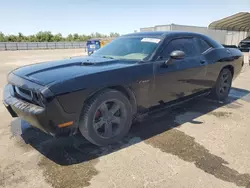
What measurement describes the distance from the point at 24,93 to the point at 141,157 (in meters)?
1.63

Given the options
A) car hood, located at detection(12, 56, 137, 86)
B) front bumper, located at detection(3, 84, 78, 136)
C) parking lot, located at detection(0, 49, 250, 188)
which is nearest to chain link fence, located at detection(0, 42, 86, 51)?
parking lot, located at detection(0, 49, 250, 188)

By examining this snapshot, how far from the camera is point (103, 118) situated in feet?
9.35

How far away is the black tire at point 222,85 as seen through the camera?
4.75 metres

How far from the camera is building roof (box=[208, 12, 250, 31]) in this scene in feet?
87.3

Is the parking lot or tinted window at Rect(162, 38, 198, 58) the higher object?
tinted window at Rect(162, 38, 198, 58)

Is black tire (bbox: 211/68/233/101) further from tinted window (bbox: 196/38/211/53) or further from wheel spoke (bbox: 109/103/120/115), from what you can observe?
wheel spoke (bbox: 109/103/120/115)

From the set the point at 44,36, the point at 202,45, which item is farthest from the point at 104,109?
the point at 44,36

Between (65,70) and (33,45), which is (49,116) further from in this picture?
(33,45)

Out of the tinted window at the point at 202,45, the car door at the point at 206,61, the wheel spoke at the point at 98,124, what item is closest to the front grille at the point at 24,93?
the wheel spoke at the point at 98,124

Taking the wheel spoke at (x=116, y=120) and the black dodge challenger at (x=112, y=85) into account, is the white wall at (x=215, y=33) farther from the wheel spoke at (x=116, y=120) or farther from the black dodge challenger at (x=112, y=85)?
the wheel spoke at (x=116, y=120)

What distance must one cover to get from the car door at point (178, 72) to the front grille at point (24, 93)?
5.53 ft

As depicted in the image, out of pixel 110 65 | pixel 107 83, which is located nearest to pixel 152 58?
pixel 110 65

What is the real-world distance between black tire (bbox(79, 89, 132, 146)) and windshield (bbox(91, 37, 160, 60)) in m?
0.82

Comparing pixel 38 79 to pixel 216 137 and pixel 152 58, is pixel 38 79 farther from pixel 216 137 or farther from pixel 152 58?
pixel 216 137
